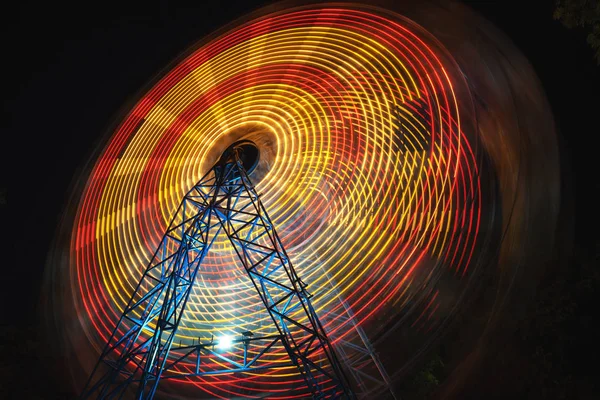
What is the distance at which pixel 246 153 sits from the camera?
33.4ft

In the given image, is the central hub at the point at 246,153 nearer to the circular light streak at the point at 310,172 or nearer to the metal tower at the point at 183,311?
the metal tower at the point at 183,311

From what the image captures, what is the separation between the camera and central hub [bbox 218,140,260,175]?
9.65 meters

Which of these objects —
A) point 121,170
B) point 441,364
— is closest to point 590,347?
point 441,364

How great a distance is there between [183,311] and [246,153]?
155 inches

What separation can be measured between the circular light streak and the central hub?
0.25m

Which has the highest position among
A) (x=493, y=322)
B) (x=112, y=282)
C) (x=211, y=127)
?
(x=211, y=127)

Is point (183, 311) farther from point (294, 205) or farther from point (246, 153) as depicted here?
point (294, 205)

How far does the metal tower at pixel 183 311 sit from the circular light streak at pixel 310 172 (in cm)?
60

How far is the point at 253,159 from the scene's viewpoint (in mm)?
10227

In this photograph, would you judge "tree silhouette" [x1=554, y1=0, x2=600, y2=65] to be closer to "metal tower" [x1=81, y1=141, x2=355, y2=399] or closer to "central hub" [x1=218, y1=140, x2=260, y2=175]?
"metal tower" [x1=81, y1=141, x2=355, y2=399]

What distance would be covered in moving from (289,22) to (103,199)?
5.13 meters

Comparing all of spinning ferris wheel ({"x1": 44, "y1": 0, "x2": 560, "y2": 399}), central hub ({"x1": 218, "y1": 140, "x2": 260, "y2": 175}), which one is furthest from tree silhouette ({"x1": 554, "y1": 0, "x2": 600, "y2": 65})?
central hub ({"x1": 218, "y1": 140, "x2": 260, "y2": 175})

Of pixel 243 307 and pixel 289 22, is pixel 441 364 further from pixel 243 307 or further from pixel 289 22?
pixel 289 22

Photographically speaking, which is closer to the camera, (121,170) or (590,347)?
(590,347)
